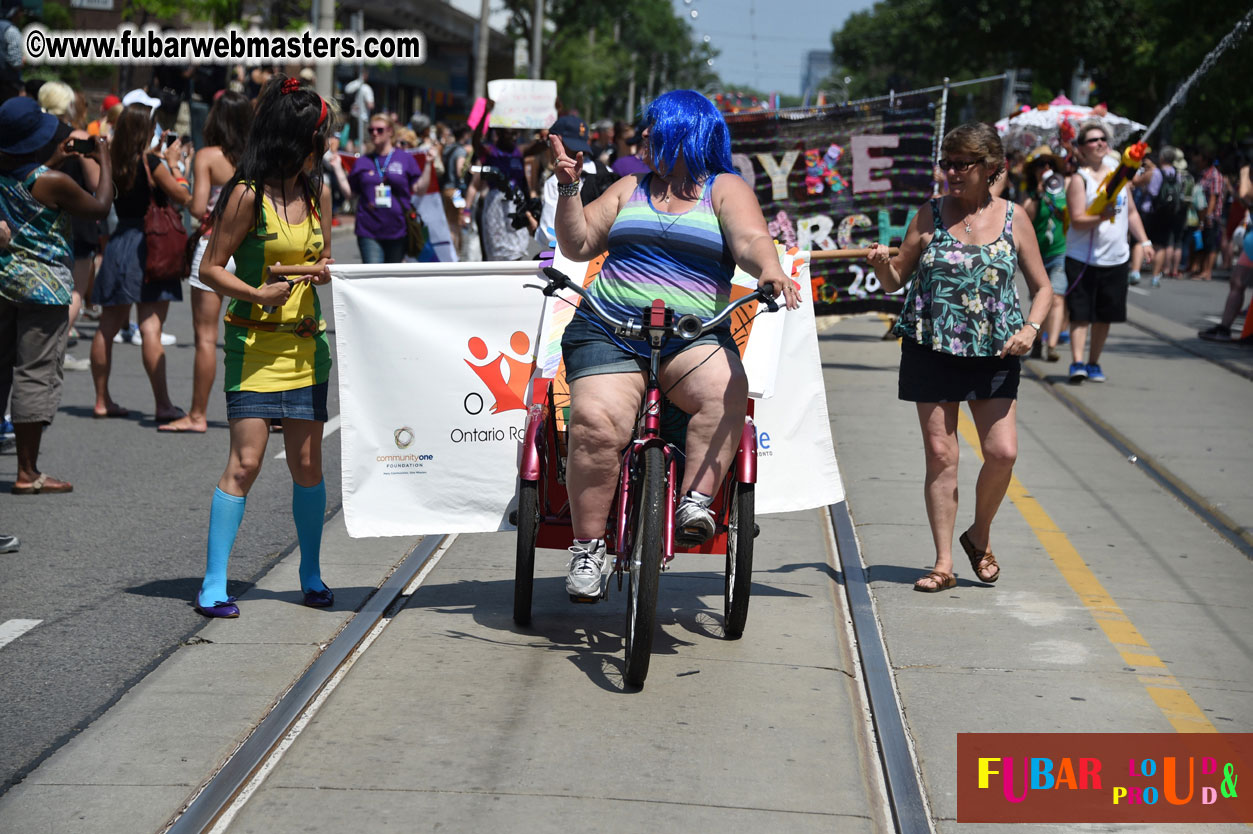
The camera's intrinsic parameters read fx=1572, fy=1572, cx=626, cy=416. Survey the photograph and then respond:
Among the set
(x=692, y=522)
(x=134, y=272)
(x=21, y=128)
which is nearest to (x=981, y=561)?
(x=692, y=522)

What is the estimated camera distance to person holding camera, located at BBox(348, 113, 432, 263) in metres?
12.5

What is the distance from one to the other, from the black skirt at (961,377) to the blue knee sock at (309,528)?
2207mm

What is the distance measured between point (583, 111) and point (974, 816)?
69144mm

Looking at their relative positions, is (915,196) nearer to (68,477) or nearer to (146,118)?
(146,118)

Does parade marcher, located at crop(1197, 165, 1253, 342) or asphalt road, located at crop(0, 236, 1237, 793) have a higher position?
parade marcher, located at crop(1197, 165, 1253, 342)

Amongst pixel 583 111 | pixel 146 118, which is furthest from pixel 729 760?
pixel 583 111

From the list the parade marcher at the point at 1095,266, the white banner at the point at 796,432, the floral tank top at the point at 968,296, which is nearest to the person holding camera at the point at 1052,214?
the parade marcher at the point at 1095,266

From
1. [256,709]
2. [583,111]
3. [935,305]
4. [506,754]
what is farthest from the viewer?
[583,111]

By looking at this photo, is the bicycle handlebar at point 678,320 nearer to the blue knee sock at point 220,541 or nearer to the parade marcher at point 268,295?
the parade marcher at point 268,295

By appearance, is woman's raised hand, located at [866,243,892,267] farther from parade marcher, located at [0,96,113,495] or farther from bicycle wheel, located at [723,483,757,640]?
parade marcher, located at [0,96,113,495]

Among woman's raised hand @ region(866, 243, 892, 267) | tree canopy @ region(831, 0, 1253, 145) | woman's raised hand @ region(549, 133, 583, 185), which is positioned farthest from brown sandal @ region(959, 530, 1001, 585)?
tree canopy @ region(831, 0, 1253, 145)

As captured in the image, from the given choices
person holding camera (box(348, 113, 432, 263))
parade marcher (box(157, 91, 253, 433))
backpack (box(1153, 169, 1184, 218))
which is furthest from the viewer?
backpack (box(1153, 169, 1184, 218))

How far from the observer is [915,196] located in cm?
1220

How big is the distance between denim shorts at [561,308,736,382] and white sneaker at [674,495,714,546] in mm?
434
